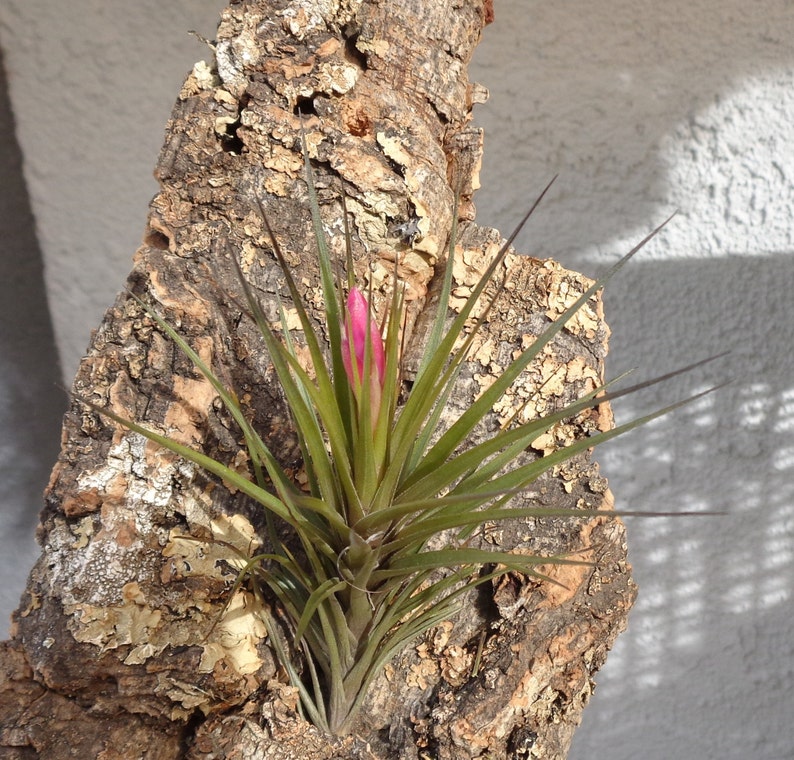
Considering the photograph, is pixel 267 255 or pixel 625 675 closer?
pixel 267 255

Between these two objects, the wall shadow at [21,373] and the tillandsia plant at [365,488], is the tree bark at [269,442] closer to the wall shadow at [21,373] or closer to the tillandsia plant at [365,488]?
the tillandsia plant at [365,488]

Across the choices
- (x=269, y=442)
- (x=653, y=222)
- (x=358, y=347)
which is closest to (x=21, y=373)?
(x=269, y=442)

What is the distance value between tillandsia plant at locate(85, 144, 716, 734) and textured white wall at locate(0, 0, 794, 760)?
2.27ft

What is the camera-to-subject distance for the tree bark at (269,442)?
514mm

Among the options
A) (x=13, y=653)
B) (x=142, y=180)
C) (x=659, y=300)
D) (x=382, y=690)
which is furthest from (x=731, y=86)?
(x=13, y=653)

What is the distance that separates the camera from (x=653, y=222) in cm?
117

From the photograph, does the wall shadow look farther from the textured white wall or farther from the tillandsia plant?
the tillandsia plant

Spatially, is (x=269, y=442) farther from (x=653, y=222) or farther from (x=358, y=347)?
(x=653, y=222)

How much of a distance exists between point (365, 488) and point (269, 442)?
14 centimetres

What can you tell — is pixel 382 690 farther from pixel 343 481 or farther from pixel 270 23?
pixel 270 23

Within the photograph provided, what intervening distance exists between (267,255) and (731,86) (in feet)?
2.79

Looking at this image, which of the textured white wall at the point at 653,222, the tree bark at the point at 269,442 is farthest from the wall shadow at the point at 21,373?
the tree bark at the point at 269,442

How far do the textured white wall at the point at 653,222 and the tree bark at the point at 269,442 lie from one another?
48 centimetres

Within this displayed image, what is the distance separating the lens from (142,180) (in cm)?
111
